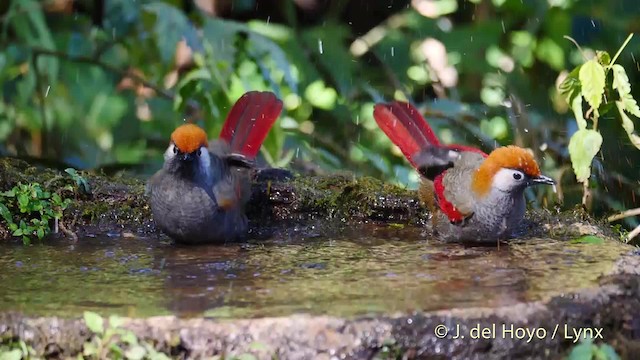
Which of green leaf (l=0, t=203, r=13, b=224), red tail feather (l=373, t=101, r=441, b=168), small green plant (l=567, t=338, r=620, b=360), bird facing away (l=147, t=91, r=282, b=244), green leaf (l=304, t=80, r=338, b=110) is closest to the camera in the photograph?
small green plant (l=567, t=338, r=620, b=360)

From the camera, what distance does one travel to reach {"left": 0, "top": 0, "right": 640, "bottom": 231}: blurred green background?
6.06 m

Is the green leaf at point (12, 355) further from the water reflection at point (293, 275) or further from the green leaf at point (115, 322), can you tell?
the green leaf at point (115, 322)

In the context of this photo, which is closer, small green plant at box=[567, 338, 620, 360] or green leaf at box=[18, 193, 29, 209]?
small green plant at box=[567, 338, 620, 360]

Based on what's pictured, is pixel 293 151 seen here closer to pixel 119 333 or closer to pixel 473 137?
pixel 473 137

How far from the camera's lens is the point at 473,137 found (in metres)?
6.33

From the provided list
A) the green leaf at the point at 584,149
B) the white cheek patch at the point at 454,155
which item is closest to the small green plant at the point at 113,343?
the white cheek patch at the point at 454,155

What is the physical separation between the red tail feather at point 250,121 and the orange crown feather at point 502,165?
3.29ft

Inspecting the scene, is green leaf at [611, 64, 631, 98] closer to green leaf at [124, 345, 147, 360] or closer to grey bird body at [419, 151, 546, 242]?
grey bird body at [419, 151, 546, 242]

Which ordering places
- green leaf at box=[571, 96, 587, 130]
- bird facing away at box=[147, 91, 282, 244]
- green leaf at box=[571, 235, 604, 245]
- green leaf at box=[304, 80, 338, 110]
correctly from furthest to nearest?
green leaf at box=[304, 80, 338, 110]
green leaf at box=[571, 96, 587, 130]
bird facing away at box=[147, 91, 282, 244]
green leaf at box=[571, 235, 604, 245]

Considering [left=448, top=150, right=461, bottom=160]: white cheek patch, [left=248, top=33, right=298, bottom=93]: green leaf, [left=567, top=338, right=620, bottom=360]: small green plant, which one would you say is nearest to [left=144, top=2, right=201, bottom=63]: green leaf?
[left=248, top=33, right=298, bottom=93]: green leaf

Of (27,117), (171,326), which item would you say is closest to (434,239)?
(171,326)

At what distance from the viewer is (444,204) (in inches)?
160

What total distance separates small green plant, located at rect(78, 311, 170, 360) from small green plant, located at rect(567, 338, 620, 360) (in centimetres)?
109

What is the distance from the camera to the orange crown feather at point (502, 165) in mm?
A: 3875
